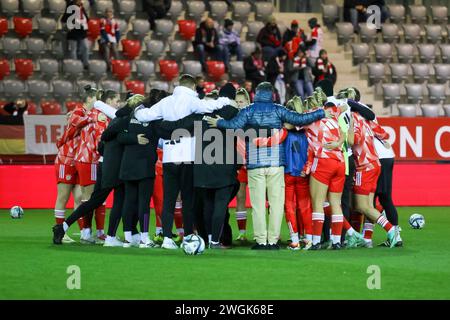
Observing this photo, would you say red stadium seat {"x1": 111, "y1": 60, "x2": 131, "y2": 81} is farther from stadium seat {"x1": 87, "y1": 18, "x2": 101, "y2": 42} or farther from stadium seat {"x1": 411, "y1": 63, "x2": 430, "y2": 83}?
stadium seat {"x1": 411, "y1": 63, "x2": 430, "y2": 83}

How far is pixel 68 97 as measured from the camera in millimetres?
27766

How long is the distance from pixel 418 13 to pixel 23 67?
12.7m

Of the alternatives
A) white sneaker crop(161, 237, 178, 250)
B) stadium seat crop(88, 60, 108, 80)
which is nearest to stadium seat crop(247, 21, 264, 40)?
stadium seat crop(88, 60, 108, 80)

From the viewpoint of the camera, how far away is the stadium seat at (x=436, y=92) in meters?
31.7

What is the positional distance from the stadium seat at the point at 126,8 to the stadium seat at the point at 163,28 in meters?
0.75

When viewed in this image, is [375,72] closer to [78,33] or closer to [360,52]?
[360,52]

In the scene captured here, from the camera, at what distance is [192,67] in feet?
95.4

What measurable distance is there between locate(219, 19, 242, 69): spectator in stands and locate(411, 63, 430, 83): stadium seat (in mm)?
5752

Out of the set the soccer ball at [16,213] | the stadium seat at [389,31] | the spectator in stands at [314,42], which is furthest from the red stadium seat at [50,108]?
the stadium seat at [389,31]

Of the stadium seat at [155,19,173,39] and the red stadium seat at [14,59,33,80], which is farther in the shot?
the stadium seat at [155,19,173,39]

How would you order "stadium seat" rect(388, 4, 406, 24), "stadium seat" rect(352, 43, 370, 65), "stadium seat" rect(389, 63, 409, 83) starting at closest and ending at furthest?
"stadium seat" rect(352, 43, 370, 65), "stadium seat" rect(389, 63, 409, 83), "stadium seat" rect(388, 4, 406, 24)

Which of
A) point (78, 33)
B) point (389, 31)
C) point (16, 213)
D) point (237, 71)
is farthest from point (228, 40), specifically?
point (16, 213)

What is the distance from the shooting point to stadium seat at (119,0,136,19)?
97.8ft
